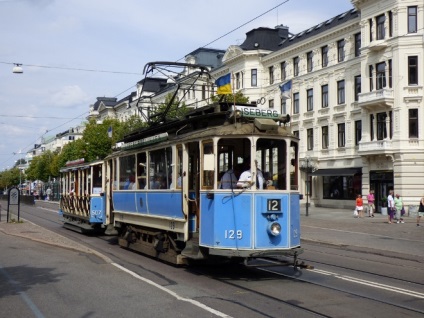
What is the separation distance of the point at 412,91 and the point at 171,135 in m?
30.0

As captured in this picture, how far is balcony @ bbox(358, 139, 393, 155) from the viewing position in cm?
3862

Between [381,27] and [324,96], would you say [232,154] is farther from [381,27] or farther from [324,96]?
[324,96]

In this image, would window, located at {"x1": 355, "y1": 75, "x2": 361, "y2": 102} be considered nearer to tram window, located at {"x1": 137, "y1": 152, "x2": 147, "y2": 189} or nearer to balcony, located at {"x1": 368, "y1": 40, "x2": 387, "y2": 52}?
balcony, located at {"x1": 368, "y1": 40, "x2": 387, "y2": 52}

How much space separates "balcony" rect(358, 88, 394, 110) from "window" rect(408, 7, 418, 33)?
431cm

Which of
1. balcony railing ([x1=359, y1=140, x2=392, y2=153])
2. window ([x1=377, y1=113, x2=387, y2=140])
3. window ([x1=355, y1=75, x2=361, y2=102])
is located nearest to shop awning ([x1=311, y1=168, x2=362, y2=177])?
balcony railing ([x1=359, y1=140, x2=392, y2=153])

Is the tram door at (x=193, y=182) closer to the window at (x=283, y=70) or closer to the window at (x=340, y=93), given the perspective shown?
the window at (x=340, y=93)

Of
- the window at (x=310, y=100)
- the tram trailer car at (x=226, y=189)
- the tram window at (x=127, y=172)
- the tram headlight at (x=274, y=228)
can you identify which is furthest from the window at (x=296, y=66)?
the tram headlight at (x=274, y=228)

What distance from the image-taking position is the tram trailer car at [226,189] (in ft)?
33.9

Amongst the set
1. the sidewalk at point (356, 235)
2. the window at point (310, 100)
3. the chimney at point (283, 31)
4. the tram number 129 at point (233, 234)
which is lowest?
the sidewalk at point (356, 235)

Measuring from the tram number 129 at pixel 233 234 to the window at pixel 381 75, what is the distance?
32439 millimetres

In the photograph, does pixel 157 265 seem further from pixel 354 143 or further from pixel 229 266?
pixel 354 143

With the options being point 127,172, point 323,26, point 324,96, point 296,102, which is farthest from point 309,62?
point 127,172

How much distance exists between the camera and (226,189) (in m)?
10.5

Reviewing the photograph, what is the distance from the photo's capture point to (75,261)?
1298cm
